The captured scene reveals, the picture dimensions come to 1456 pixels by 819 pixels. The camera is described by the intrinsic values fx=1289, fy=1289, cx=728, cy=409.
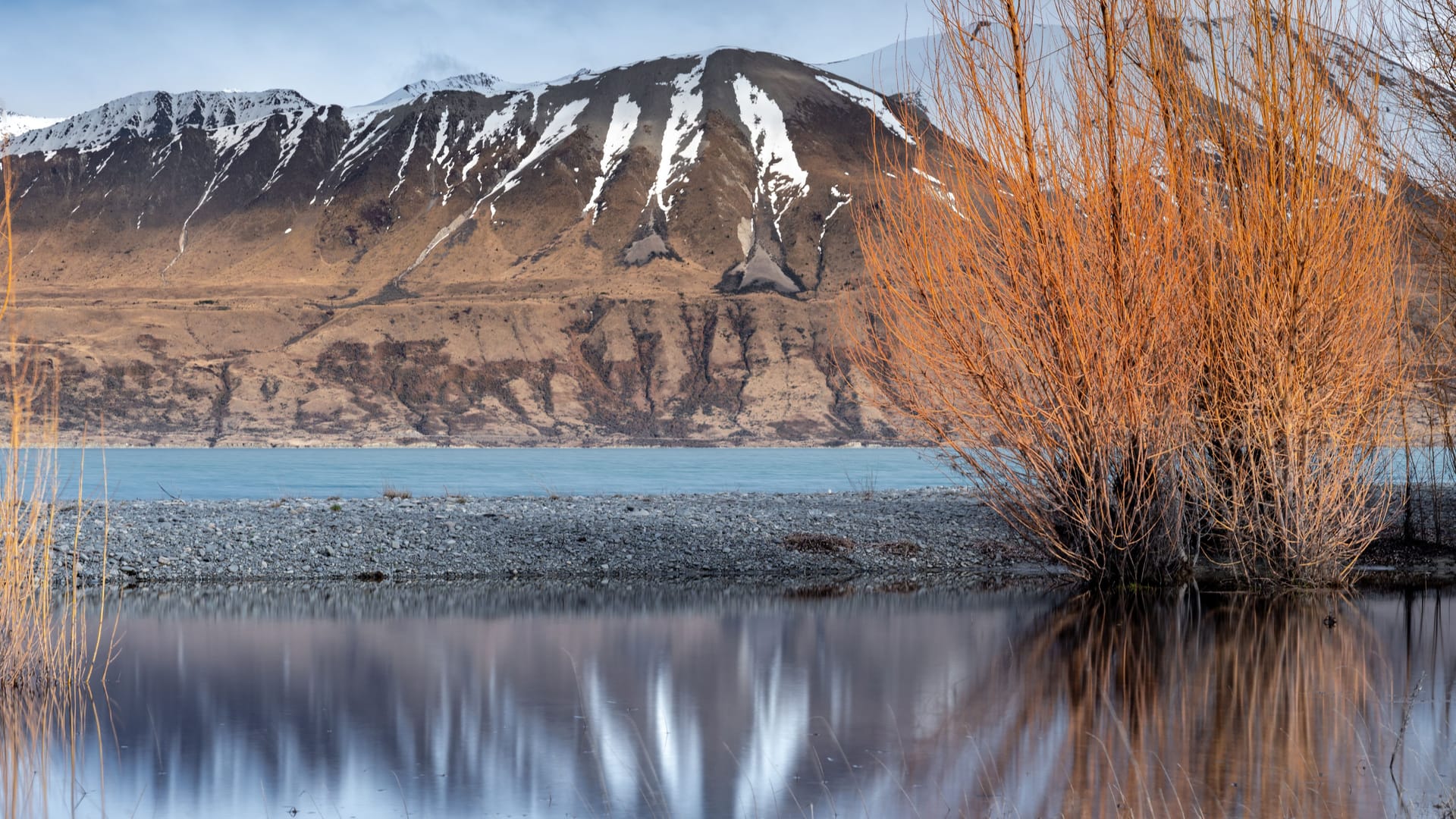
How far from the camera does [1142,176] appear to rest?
10180 millimetres

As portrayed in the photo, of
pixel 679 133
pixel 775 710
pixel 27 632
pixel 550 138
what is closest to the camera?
pixel 27 632

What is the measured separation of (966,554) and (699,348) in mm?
73393

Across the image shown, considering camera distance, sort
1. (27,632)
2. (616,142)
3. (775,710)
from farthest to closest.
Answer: (616,142) < (775,710) < (27,632)

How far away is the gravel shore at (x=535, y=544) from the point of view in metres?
14.3

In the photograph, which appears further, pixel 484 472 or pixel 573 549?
pixel 484 472

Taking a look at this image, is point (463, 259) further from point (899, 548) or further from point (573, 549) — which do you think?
point (899, 548)

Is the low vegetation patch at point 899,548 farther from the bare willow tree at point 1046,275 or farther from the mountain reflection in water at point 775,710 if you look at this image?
the bare willow tree at point 1046,275

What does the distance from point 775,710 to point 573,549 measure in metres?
8.11

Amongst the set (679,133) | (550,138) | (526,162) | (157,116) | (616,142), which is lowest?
(526,162)

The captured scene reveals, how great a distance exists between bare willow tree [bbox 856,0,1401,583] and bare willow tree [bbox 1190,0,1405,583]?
0.08 feet

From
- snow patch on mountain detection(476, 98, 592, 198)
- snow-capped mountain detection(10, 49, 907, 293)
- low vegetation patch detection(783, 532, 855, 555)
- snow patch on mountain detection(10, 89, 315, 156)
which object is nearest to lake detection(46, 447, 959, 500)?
low vegetation patch detection(783, 532, 855, 555)

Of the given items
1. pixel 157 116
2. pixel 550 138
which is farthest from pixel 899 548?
pixel 157 116

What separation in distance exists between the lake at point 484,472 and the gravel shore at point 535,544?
3.11 meters

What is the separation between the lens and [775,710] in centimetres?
761
